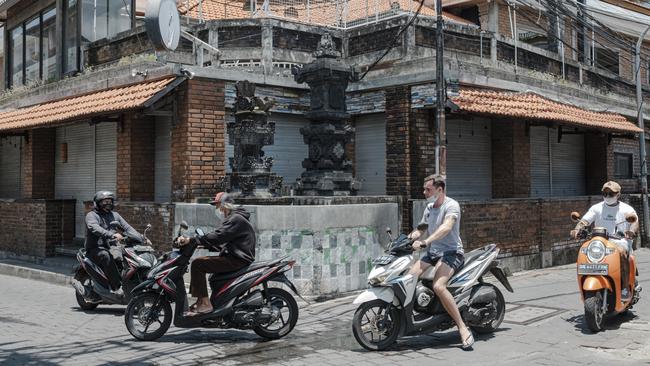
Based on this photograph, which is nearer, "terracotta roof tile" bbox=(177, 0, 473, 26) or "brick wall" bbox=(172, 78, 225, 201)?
"brick wall" bbox=(172, 78, 225, 201)

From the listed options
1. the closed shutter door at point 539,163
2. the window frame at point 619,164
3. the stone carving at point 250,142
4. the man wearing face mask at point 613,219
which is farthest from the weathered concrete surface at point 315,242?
the window frame at point 619,164

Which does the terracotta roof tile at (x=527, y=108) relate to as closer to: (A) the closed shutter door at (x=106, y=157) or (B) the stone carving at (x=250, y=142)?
(B) the stone carving at (x=250, y=142)

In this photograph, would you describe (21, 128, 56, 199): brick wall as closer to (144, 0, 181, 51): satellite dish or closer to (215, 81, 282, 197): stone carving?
(144, 0, 181, 51): satellite dish

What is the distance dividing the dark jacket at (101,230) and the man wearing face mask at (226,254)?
209cm

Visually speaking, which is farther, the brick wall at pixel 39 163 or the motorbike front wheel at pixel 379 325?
the brick wall at pixel 39 163

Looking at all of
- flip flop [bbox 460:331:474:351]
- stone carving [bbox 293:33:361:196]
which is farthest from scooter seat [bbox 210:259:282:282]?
stone carving [bbox 293:33:361:196]

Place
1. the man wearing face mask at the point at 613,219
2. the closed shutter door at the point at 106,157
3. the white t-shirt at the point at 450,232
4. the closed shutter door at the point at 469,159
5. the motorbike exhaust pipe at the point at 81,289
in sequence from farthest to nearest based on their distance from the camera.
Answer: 1. the closed shutter door at the point at 106,157
2. the closed shutter door at the point at 469,159
3. the motorbike exhaust pipe at the point at 81,289
4. the man wearing face mask at the point at 613,219
5. the white t-shirt at the point at 450,232

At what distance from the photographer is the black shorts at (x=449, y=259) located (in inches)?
266

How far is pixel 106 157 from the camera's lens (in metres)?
13.9

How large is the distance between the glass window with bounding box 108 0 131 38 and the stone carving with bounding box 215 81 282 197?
633 cm

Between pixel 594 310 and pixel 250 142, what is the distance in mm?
5777

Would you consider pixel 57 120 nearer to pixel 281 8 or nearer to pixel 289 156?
pixel 289 156

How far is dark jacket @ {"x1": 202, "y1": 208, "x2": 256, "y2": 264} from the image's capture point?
23.4ft

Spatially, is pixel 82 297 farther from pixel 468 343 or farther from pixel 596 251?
pixel 596 251
